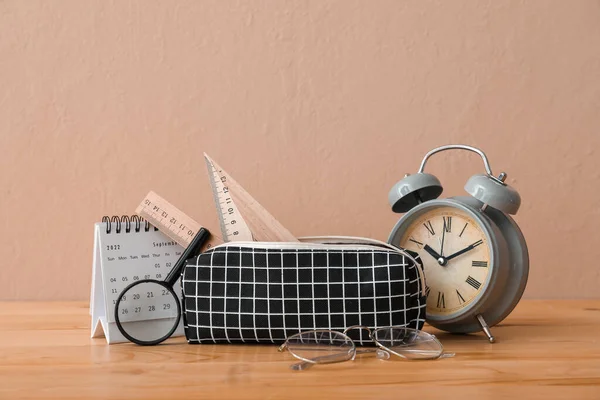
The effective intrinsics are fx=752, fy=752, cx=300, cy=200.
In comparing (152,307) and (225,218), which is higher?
(225,218)

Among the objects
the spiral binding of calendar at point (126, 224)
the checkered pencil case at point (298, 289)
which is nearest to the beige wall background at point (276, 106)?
the spiral binding of calendar at point (126, 224)

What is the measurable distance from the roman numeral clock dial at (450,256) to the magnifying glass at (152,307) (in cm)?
36

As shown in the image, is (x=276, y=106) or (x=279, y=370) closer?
(x=279, y=370)

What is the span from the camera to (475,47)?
172cm

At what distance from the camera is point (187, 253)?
1.23 metres

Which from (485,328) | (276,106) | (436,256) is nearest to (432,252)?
(436,256)

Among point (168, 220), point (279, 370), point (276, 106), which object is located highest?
point (276, 106)

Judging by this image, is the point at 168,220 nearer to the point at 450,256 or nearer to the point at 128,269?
the point at 128,269

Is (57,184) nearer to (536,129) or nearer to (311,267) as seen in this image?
(311,267)

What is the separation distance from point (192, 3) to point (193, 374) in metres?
1.01

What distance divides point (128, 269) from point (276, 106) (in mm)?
626

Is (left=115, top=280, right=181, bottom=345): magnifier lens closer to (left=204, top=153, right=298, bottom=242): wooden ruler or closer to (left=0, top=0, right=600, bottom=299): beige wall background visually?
(left=204, top=153, right=298, bottom=242): wooden ruler

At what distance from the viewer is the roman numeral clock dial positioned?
118cm

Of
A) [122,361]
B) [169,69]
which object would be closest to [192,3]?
[169,69]
